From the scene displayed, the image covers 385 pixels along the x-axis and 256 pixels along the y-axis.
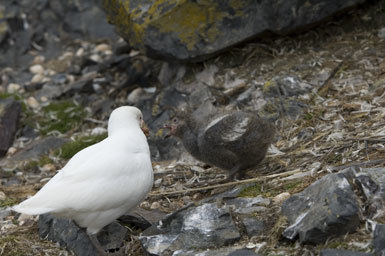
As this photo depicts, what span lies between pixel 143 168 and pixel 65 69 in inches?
219

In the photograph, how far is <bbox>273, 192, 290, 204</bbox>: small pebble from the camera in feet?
15.6

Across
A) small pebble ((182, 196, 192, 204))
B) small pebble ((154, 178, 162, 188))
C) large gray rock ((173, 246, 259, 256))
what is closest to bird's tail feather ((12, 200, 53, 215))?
large gray rock ((173, 246, 259, 256))

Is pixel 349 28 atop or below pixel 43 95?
atop

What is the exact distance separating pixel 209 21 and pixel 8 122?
3.16 m

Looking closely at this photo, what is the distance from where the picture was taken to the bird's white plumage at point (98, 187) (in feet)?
14.7

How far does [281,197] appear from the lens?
189 inches

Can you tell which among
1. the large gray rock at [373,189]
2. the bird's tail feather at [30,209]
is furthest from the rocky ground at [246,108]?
the bird's tail feather at [30,209]

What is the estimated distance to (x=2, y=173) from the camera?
7.30 meters

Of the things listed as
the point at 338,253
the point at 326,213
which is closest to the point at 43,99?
the point at 326,213

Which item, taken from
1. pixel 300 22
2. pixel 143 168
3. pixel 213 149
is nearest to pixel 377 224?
pixel 143 168

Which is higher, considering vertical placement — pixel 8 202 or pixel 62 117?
pixel 8 202

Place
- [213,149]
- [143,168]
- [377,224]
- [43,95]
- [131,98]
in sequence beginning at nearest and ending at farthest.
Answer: [377,224], [143,168], [213,149], [131,98], [43,95]

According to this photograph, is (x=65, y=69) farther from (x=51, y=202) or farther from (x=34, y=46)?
(x=51, y=202)

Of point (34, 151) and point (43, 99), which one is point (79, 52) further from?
point (34, 151)
